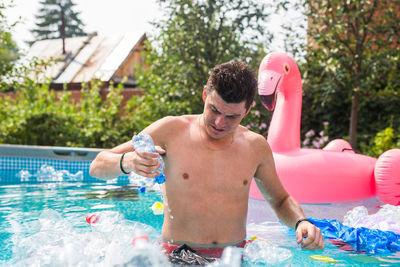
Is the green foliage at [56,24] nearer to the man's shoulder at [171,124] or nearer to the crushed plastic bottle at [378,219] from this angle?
the crushed plastic bottle at [378,219]

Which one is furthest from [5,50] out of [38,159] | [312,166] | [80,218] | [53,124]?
[312,166]

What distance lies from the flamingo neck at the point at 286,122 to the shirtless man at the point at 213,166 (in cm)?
242

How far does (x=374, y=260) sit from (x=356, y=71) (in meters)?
5.01

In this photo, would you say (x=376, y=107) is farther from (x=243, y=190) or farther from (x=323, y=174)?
(x=243, y=190)

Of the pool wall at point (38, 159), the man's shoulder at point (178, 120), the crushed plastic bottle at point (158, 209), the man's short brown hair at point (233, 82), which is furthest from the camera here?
the pool wall at point (38, 159)

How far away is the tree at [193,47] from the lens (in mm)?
7453

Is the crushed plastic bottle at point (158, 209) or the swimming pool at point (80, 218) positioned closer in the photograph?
the swimming pool at point (80, 218)

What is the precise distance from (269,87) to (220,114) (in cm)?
275

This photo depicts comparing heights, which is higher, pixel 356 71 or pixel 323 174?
pixel 356 71

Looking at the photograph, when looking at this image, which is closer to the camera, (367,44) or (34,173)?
(34,173)

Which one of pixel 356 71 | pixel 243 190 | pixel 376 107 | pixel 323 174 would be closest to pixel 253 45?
pixel 356 71

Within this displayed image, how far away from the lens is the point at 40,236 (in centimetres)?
227

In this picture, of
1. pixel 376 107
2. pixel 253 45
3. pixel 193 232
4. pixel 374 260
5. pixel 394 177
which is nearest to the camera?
pixel 193 232

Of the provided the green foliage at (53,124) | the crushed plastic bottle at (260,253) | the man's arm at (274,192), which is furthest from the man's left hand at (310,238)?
the green foliage at (53,124)
